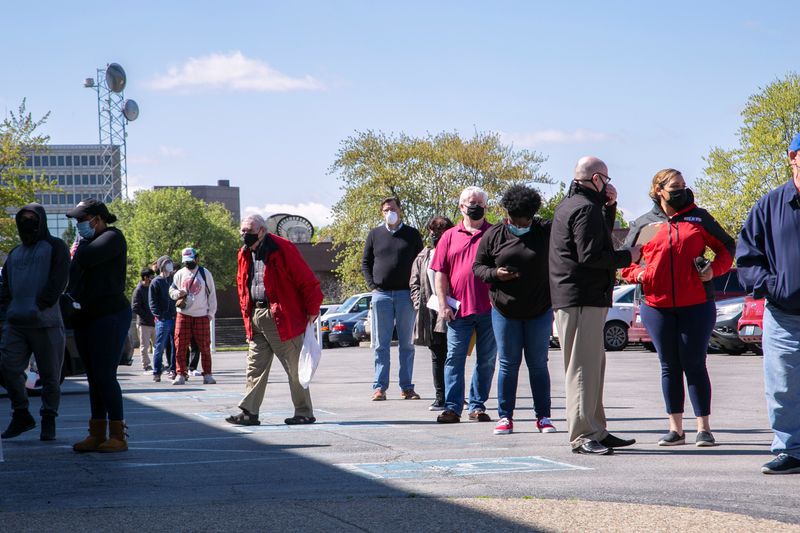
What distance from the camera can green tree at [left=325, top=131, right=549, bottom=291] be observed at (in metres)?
54.8

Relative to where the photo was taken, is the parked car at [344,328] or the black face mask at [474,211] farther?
the parked car at [344,328]

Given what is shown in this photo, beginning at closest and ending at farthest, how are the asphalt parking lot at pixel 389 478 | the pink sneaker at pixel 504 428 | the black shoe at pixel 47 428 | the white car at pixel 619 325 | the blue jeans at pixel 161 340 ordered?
the asphalt parking lot at pixel 389 478, the pink sneaker at pixel 504 428, the black shoe at pixel 47 428, the blue jeans at pixel 161 340, the white car at pixel 619 325

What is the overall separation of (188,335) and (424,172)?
3852cm

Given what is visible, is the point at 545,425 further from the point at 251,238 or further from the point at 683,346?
the point at 251,238

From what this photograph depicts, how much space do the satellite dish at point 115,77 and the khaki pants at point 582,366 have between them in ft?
280

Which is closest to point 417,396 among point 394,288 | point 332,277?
point 394,288

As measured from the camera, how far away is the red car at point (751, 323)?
22.0 m

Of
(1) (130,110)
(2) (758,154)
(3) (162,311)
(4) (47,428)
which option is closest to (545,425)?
(4) (47,428)

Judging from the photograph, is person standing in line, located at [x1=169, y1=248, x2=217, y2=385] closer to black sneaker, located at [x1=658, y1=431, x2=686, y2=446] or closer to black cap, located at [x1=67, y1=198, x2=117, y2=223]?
black cap, located at [x1=67, y1=198, x2=117, y2=223]

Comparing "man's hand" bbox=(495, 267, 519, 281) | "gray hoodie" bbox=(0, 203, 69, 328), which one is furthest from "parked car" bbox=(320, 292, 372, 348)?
"man's hand" bbox=(495, 267, 519, 281)

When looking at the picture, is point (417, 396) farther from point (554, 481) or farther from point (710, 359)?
point (710, 359)

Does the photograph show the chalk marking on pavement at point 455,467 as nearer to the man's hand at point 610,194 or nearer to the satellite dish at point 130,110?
the man's hand at point 610,194

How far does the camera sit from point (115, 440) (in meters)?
8.77

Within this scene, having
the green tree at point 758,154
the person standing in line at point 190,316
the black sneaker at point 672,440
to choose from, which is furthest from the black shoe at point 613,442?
the green tree at point 758,154
